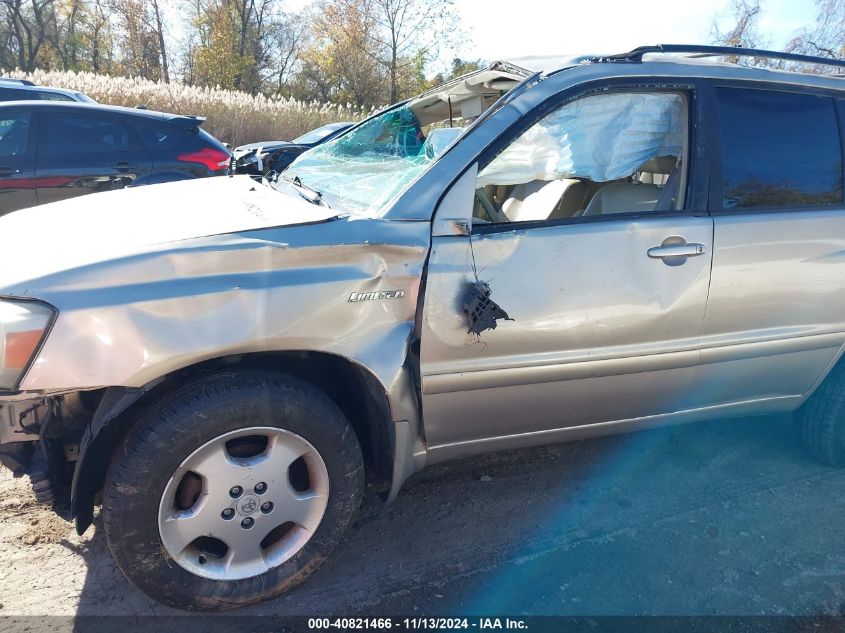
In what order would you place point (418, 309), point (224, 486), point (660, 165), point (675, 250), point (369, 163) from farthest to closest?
point (369, 163), point (660, 165), point (675, 250), point (418, 309), point (224, 486)

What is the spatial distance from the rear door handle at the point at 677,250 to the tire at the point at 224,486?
4.53 feet

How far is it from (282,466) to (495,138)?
1415 millimetres

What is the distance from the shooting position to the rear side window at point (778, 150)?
268 centimetres

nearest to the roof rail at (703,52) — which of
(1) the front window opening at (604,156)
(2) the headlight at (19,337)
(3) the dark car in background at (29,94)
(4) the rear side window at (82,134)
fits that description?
(1) the front window opening at (604,156)

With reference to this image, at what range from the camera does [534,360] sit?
2396 mm

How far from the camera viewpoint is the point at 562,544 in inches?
103

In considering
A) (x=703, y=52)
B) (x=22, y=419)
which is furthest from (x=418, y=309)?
(x=703, y=52)

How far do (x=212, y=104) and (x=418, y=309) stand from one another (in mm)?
15556

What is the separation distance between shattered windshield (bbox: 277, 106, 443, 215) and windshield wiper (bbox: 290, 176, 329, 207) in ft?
0.04

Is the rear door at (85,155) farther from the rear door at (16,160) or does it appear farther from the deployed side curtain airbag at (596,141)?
the deployed side curtain airbag at (596,141)

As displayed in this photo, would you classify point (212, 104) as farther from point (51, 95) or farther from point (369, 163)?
point (369, 163)

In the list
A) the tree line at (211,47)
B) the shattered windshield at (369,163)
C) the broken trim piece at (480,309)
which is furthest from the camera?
the tree line at (211,47)

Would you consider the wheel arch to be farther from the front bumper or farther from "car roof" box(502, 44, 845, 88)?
"car roof" box(502, 44, 845, 88)

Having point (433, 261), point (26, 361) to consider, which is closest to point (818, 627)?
point (433, 261)
